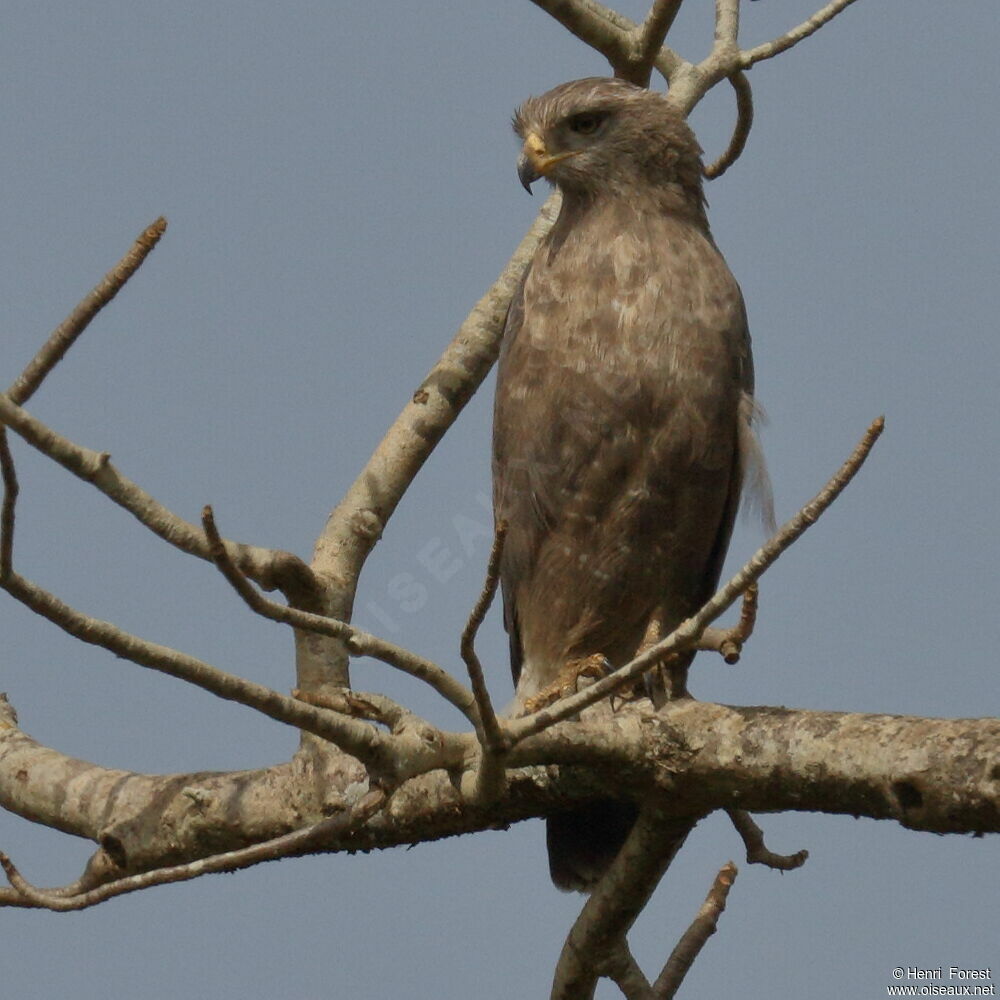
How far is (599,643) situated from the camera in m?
5.04

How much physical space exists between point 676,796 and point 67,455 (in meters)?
1.49

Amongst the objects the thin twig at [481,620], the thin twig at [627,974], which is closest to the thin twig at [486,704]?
the thin twig at [481,620]

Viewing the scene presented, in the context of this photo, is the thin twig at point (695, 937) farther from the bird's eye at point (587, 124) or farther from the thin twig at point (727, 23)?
the thin twig at point (727, 23)

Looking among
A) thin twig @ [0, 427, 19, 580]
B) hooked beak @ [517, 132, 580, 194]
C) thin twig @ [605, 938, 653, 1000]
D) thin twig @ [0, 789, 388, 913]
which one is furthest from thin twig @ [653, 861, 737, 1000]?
hooked beak @ [517, 132, 580, 194]

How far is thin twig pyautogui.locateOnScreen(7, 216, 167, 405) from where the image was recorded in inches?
95.0

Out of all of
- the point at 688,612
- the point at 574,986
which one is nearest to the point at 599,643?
the point at 688,612

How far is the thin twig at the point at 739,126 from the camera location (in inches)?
226

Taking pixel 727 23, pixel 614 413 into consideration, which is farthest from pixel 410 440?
pixel 727 23

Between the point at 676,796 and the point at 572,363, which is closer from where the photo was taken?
the point at 676,796

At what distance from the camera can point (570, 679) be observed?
4.54 m

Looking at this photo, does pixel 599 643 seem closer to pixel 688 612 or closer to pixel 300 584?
pixel 688 612

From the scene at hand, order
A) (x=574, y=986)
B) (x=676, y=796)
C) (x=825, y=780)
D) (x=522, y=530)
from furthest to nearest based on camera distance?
(x=522, y=530) < (x=574, y=986) < (x=676, y=796) < (x=825, y=780)

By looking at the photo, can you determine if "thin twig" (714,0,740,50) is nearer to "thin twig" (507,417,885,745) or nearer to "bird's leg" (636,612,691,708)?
"bird's leg" (636,612,691,708)

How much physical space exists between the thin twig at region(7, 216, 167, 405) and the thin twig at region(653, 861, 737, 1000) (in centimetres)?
210
